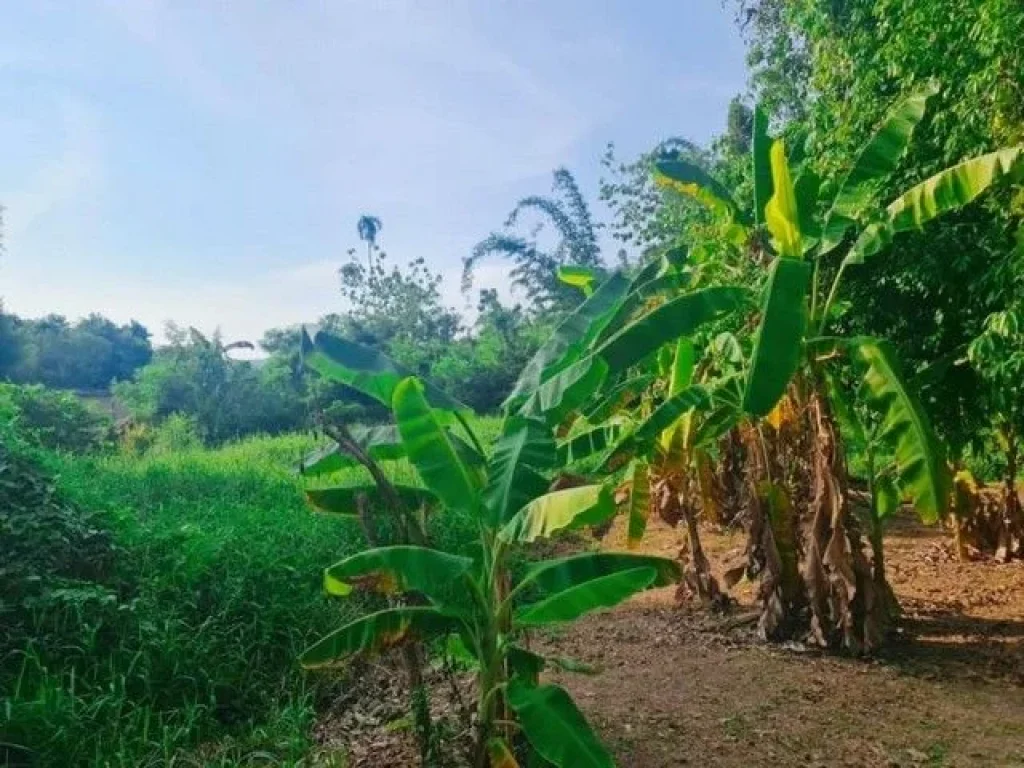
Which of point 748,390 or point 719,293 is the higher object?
point 719,293

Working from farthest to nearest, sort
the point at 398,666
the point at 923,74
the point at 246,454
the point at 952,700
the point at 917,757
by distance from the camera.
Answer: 1. the point at 246,454
2. the point at 923,74
3. the point at 398,666
4. the point at 952,700
5. the point at 917,757

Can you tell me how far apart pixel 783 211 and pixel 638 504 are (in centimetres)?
210

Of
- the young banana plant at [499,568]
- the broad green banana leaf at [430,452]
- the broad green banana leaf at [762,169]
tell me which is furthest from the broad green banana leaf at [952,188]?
the broad green banana leaf at [430,452]

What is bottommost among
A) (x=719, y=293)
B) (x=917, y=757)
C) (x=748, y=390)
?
(x=917, y=757)

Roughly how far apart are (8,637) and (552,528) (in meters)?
3.49

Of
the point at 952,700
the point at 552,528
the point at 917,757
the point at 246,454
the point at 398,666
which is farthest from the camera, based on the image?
the point at 246,454

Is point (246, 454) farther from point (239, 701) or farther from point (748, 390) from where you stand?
point (748, 390)

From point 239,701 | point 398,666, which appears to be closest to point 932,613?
point 398,666

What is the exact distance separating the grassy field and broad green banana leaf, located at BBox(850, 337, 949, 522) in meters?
3.25

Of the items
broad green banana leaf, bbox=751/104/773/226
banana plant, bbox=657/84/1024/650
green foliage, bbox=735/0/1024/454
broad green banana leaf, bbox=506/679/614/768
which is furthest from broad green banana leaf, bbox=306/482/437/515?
green foliage, bbox=735/0/1024/454

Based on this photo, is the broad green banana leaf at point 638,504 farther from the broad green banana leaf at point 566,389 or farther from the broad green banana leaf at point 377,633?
the broad green banana leaf at point 377,633

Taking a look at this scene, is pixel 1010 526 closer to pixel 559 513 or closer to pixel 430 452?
pixel 559 513

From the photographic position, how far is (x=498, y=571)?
3371mm

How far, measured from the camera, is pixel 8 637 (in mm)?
4520
